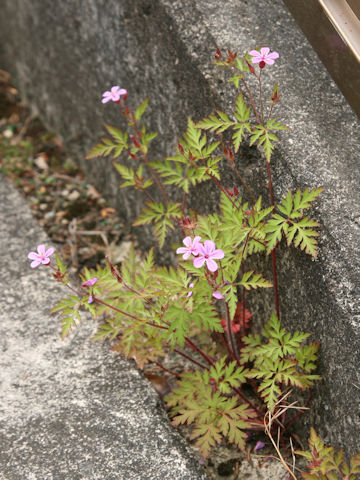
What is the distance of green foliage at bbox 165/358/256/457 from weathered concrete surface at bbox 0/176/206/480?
0.08m

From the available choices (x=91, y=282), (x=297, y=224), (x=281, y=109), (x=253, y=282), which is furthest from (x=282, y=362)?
(x=281, y=109)

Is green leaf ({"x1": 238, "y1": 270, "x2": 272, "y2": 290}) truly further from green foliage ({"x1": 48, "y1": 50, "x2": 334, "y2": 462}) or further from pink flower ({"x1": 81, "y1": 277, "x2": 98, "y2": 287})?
pink flower ({"x1": 81, "y1": 277, "x2": 98, "y2": 287})

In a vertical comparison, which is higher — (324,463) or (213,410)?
→ (324,463)

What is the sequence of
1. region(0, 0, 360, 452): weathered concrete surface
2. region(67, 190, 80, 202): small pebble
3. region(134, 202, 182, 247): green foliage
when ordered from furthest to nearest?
1. region(67, 190, 80, 202): small pebble
2. region(134, 202, 182, 247): green foliage
3. region(0, 0, 360, 452): weathered concrete surface

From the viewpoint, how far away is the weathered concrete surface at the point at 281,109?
5.72 ft

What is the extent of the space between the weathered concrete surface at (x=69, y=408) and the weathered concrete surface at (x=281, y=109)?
56cm

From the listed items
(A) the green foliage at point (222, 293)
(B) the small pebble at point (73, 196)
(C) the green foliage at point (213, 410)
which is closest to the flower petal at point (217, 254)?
(A) the green foliage at point (222, 293)

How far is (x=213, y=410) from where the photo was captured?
74.9 inches

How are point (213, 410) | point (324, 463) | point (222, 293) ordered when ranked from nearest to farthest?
point (324, 463)
point (222, 293)
point (213, 410)

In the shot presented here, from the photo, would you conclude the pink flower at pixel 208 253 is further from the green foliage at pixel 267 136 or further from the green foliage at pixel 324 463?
the green foliage at pixel 324 463

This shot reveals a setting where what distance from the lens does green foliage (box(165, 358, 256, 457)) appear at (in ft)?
6.08

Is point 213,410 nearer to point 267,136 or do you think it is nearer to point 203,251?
point 203,251

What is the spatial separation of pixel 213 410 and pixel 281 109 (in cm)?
108

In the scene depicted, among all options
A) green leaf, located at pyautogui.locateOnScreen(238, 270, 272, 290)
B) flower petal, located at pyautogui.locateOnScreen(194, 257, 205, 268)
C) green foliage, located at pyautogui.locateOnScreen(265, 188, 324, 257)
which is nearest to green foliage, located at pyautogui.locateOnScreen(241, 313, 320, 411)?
green leaf, located at pyautogui.locateOnScreen(238, 270, 272, 290)
